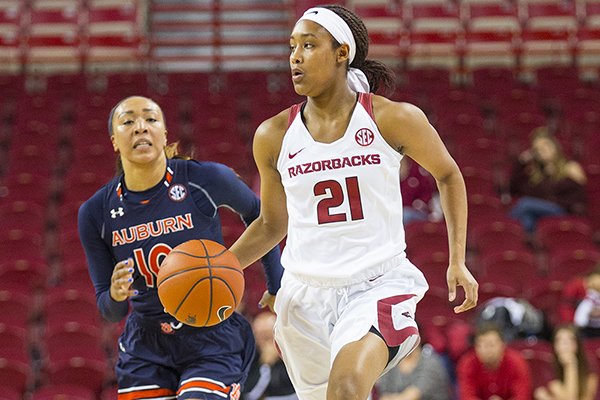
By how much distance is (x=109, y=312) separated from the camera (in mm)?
3994

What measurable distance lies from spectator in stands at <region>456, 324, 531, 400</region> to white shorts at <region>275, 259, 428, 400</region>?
Answer: 3.14 m

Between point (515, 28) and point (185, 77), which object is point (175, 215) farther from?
point (515, 28)

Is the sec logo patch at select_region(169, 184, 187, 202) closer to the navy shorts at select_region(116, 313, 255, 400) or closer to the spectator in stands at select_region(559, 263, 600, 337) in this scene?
the navy shorts at select_region(116, 313, 255, 400)

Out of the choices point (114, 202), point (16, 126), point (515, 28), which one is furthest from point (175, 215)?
point (515, 28)

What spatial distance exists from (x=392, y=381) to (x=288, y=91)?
5.97 metres

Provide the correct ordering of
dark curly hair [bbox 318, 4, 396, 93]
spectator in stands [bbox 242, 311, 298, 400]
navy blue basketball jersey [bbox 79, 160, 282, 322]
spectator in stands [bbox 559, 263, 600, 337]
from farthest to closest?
spectator in stands [bbox 559, 263, 600, 337] → spectator in stands [bbox 242, 311, 298, 400] → navy blue basketball jersey [bbox 79, 160, 282, 322] → dark curly hair [bbox 318, 4, 396, 93]

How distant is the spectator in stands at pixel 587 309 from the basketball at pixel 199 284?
4.32 m

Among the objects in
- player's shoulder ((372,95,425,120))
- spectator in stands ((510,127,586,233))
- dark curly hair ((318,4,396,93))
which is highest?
dark curly hair ((318,4,396,93))

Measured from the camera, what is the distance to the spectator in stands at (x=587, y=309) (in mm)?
7387

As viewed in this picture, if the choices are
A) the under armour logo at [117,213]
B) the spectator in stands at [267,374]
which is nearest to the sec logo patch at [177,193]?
the under armour logo at [117,213]

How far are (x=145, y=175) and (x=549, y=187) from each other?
6044mm

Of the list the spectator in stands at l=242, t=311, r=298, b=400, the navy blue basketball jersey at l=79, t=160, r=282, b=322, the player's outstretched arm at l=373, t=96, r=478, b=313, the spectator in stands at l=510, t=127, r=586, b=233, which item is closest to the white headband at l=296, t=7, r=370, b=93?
the player's outstretched arm at l=373, t=96, r=478, b=313

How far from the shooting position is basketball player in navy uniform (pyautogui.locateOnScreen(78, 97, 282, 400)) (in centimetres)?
387

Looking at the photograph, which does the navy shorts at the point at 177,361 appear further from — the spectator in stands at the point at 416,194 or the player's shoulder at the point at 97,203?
the spectator in stands at the point at 416,194
